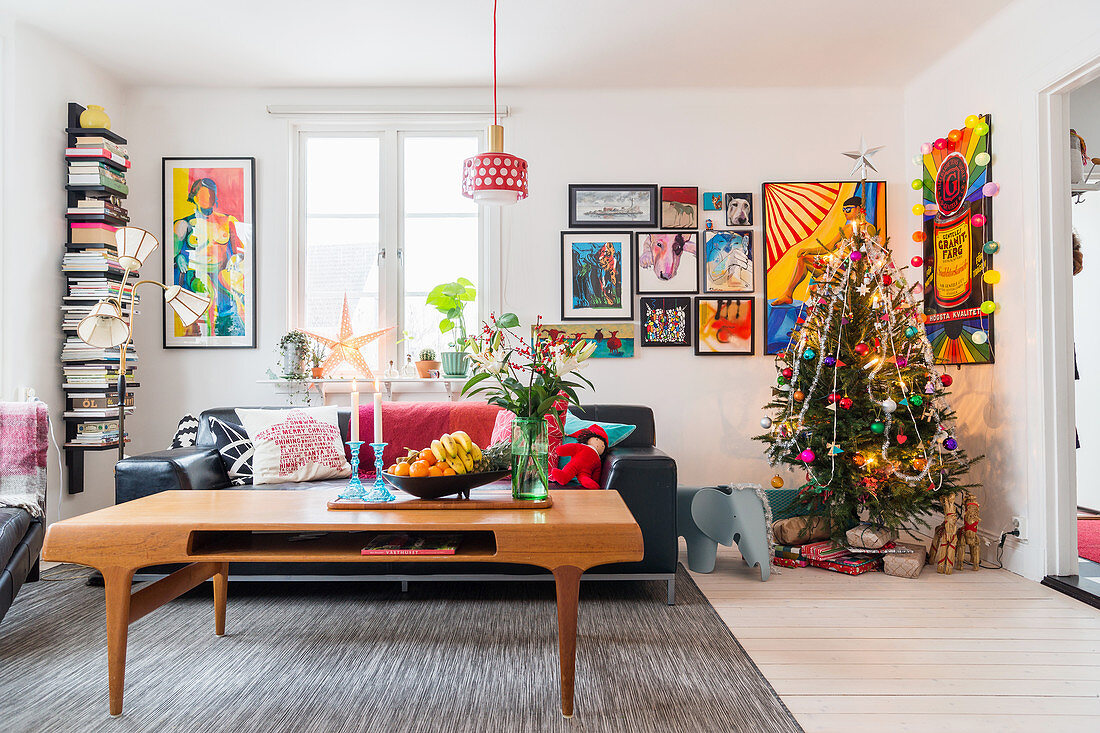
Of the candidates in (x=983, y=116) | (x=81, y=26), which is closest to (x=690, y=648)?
(x=983, y=116)

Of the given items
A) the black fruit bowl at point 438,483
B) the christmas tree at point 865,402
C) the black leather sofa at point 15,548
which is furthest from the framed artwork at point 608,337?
the black leather sofa at point 15,548

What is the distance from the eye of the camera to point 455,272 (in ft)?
14.6

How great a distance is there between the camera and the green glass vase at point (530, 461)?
2.21 metres

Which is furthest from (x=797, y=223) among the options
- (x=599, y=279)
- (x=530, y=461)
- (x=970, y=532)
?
(x=530, y=461)

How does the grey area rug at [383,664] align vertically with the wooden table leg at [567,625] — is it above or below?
below

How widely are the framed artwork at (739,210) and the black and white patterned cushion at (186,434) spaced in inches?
132

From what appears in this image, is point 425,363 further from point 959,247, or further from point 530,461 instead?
point 959,247

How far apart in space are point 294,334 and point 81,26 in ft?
6.37

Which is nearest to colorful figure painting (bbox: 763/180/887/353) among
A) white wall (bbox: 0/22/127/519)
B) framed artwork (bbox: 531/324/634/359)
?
framed artwork (bbox: 531/324/634/359)

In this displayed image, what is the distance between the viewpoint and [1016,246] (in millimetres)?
3391

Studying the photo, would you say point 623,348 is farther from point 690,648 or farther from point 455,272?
point 690,648

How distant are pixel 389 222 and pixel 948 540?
12.0ft

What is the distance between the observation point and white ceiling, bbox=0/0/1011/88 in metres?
3.43

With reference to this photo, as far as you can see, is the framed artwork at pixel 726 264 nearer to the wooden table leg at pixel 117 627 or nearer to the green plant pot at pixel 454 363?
the green plant pot at pixel 454 363
